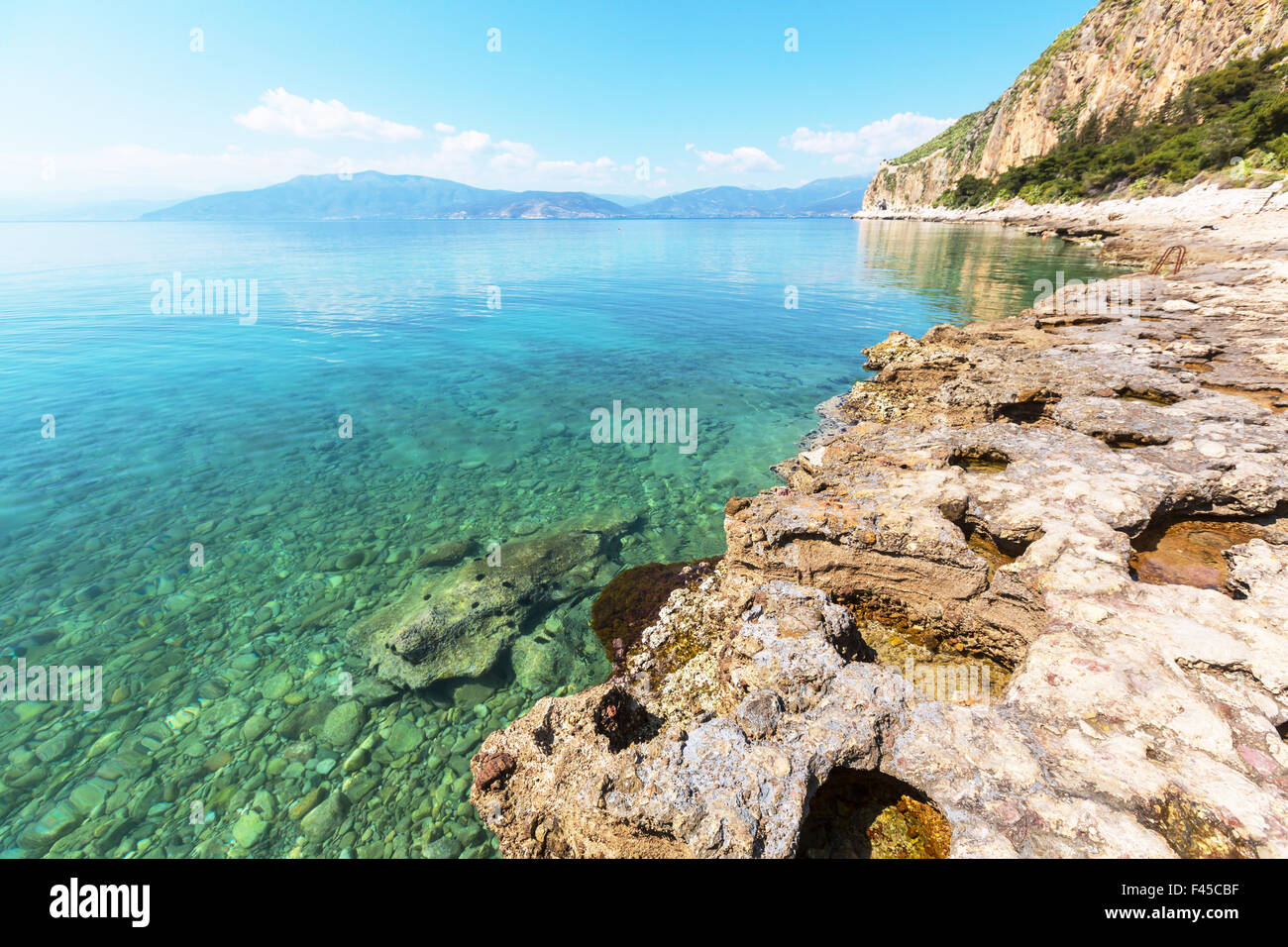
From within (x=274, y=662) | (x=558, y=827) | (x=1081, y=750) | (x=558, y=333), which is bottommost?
(x=274, y=662)

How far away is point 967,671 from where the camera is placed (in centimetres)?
648

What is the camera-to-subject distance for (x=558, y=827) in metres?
5.28

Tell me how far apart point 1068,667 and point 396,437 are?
61.5ft

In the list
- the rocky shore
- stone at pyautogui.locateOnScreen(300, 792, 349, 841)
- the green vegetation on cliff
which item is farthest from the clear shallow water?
the green vegetation on cliff

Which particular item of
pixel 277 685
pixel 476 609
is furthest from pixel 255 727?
pixel 476 609

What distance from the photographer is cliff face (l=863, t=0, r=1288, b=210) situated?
78.1m

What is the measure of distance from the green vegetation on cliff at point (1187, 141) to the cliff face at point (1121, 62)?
204 inches

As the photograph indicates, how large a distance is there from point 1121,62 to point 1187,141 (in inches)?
2167

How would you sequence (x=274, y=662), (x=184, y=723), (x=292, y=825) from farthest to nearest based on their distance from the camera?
(x=274, y=662) < (x=184, y=723) < (x=292, y=825)

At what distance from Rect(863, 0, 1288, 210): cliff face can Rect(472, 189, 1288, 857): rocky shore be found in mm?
118279

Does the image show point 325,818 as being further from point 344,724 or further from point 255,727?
point 255,727
